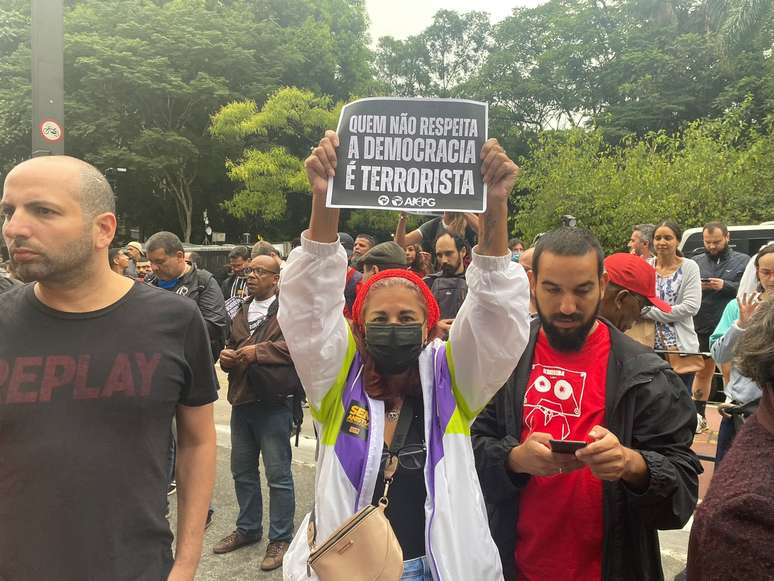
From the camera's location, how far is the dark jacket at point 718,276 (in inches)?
250

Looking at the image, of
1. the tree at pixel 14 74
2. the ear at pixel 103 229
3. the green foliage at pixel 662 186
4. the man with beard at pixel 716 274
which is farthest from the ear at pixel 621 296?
the tree at pixel 14 74

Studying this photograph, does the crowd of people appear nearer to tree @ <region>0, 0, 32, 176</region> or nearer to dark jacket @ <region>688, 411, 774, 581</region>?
dark jacket @ <region>688, 411, 774, 581</region>

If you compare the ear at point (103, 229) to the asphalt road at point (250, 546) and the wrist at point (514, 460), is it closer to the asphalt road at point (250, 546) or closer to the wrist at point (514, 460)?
the wrist at point (514, 460)

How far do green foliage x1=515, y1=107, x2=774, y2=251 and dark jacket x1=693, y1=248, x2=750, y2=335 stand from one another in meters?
7.61

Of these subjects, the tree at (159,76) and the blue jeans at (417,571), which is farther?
the tree at (159,76)

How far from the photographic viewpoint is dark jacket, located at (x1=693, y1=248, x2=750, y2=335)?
20.9ft

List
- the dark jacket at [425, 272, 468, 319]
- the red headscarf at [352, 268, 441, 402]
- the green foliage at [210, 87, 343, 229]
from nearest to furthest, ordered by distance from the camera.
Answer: the red headscarf at [352, 268, 441, 402], the dark jacket at [425, 272, 468, 319], the green foliage at [210, 87, 343, 229]

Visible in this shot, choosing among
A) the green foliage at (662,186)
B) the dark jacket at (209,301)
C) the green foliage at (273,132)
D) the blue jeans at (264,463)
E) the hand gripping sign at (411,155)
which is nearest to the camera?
the hand gripping sign at (411,155)

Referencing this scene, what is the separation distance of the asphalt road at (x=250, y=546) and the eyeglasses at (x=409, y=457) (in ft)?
7.36

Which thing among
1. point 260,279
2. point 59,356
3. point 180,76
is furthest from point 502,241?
point 180,76

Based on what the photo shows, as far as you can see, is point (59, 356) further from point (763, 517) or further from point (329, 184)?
point (763, 517)

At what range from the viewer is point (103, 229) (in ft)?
6.13

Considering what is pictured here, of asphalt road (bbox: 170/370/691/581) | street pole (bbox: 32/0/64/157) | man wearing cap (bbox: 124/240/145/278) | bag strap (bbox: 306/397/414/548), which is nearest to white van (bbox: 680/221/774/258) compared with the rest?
asphalt road (bbox: 170/370/691/581)

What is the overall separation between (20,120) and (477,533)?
90.2 ft
